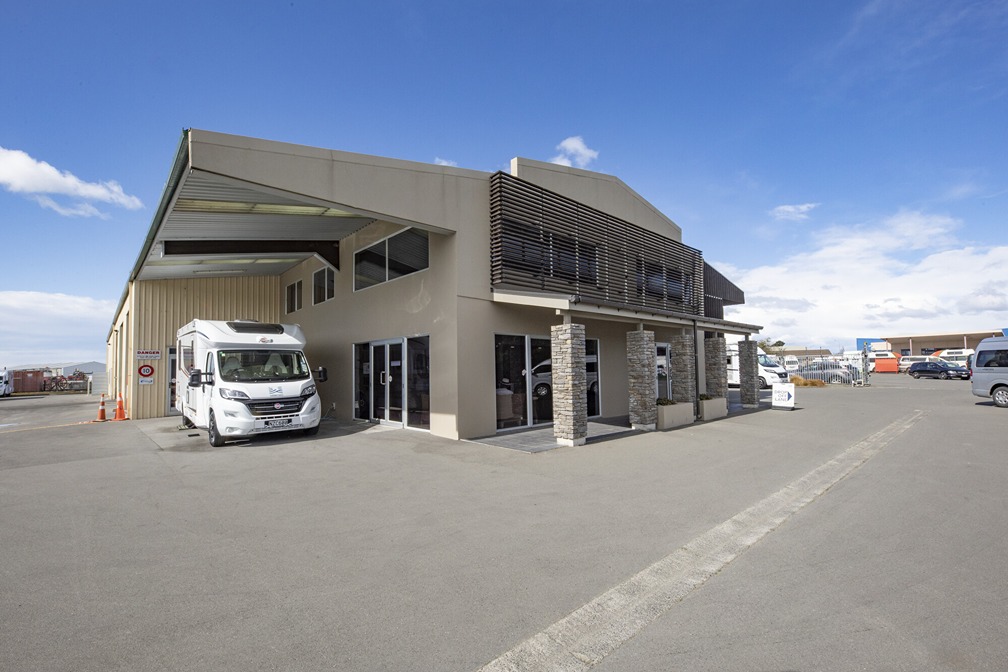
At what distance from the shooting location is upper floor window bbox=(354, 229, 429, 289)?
12.3m

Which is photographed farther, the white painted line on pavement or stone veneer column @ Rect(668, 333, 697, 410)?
stone veneer column @ Rect(668, 333, 697, 410)

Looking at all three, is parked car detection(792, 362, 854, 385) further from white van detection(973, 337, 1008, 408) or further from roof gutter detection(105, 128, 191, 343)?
roof gutter detection(105, 128, 191, 343)

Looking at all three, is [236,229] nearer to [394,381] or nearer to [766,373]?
[394,381]

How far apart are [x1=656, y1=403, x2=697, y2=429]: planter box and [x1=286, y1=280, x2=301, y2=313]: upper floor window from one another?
13.2m

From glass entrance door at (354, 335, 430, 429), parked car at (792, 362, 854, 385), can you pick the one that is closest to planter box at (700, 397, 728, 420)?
glass entrance door at (354, 335, 430, 429)

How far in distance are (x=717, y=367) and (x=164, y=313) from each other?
18.3m

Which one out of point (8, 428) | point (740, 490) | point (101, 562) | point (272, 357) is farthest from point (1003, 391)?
point (8, 428)

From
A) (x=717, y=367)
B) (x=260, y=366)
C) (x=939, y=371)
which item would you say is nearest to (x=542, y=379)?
(x=260, y=366)

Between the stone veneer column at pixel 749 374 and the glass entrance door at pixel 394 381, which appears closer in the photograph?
the glass entrance door at pixel 394 381

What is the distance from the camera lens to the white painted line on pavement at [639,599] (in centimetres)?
296

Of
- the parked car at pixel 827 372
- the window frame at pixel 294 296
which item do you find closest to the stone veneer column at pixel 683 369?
the window frame at pixel 294 296

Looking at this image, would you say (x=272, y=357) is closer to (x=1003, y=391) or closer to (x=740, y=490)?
(x=740, y=490)

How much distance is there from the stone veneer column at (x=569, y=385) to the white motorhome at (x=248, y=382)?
524cm

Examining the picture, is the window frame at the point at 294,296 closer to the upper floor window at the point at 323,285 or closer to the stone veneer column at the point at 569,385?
the upper floor window at the point at 323,285
